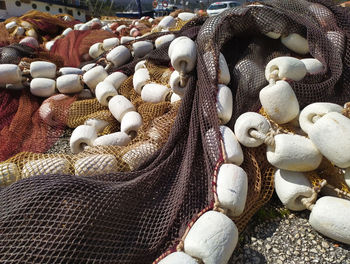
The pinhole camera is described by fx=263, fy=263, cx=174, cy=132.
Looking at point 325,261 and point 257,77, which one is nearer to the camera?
point 325,261

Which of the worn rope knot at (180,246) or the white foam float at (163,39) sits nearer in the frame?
the worn rope knot at (180,246)

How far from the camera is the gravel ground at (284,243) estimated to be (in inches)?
52.1

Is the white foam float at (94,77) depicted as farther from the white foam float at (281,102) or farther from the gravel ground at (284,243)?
the gravel ground at (284,243)

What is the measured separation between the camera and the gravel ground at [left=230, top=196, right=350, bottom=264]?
4.34 ft

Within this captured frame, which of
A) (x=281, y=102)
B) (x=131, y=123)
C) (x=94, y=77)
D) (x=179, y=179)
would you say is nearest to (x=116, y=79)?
(x=94, y=77)

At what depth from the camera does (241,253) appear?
1.38 metres

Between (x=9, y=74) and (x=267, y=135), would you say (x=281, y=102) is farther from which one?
(x=9, y=74)

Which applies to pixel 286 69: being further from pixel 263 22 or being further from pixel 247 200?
pixel 247 200

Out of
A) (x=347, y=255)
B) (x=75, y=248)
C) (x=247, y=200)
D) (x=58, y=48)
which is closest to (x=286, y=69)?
(x=247, y=200)

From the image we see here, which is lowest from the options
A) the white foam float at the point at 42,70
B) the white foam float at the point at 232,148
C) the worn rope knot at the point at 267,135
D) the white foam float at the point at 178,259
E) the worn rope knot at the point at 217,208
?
the white foam float at the point at 42,70

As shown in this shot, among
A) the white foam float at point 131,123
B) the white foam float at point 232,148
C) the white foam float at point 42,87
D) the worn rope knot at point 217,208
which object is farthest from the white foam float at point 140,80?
the worn rope knot at point 217,208

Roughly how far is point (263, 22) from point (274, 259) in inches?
67.5

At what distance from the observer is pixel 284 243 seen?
4.62ft

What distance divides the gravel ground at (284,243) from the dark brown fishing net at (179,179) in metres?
0.09
